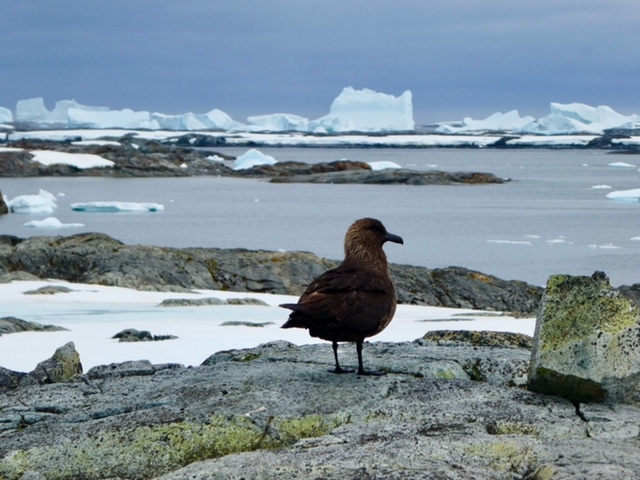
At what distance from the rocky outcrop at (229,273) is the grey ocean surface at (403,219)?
22.6 feet

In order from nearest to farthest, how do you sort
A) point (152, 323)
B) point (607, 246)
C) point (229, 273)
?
point (152, 323)
point (229, 273)
point (607, 246)

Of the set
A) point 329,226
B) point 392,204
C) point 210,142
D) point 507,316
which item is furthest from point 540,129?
point 507,316

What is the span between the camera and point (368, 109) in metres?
140

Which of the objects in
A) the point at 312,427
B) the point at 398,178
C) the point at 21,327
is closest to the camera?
the point at 312,427

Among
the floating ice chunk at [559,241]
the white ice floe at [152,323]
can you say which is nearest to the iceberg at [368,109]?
the floating ice chunk at [559,241]

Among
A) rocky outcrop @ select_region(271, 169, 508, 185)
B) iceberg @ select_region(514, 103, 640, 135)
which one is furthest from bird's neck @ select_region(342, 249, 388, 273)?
iceberg @ select_region(514, 103, 640, 135)

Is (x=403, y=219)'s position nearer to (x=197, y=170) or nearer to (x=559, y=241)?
(x=559, y=241)

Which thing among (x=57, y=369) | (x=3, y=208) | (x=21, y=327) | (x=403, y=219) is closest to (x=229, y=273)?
(x=21, y=327)

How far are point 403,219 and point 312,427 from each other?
38.2 metres

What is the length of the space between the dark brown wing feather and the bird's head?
0.27 metres

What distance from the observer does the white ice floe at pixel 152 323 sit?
31.7ft

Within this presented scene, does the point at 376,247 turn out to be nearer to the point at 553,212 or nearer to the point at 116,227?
the point at 116,227

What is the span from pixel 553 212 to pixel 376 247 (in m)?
42.2

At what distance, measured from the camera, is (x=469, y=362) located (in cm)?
623
